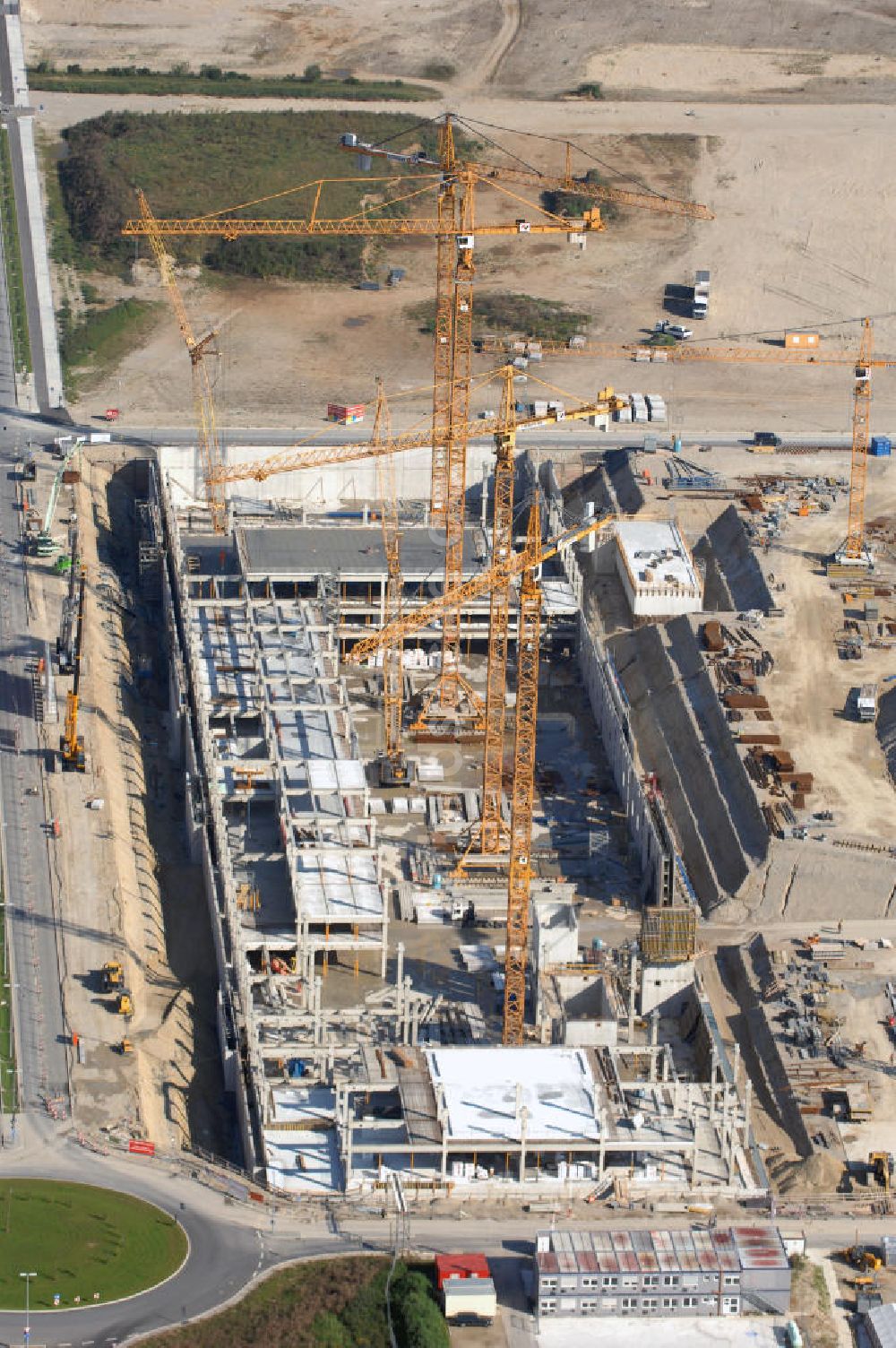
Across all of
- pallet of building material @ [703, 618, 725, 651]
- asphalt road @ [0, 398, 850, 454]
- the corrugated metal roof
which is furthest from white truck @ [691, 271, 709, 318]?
the corrugated metal roof

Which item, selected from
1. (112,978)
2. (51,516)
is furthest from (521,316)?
(112,978)

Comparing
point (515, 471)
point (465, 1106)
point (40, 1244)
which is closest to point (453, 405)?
point (515, 471)

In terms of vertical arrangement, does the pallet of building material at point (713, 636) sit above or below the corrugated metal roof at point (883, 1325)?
above

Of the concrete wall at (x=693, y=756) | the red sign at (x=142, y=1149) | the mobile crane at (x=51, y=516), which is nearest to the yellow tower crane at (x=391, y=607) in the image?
the concrete wall at (x=693, y=756)

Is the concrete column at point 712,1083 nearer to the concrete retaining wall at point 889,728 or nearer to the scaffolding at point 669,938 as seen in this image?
the scaffolding at point 669,938

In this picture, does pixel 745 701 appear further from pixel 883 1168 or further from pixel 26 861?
pixel 26 861

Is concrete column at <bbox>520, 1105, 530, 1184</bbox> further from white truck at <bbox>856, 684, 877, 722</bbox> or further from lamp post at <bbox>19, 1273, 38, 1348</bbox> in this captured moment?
white truck at <bbox>856, 684, 877, 722</bbox>

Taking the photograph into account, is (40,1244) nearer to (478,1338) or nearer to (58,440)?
(478,1338)
